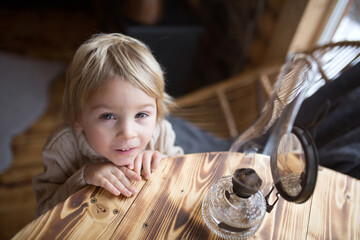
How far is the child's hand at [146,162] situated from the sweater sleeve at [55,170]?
0.17 metres

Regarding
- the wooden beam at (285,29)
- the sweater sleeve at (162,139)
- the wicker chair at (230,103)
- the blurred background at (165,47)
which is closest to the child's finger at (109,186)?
the sweater sleeve at (162,139)

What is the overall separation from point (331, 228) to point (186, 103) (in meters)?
1.06

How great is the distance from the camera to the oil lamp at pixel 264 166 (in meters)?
0.56

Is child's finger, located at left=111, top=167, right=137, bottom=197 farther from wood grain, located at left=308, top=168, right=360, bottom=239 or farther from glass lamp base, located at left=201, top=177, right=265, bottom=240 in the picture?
wood grain, located at left=308, top=168, right=360, bottom=239

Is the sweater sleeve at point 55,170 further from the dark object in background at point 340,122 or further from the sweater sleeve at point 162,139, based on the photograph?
the dark object in background at point 340,122

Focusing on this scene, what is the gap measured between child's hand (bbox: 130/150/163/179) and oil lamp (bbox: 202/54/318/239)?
164mm

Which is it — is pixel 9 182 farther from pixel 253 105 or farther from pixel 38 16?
pixel 38 16

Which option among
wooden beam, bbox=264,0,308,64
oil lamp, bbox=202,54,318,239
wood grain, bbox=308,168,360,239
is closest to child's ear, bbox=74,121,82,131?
oil lamp, bbox=202,54,318,239

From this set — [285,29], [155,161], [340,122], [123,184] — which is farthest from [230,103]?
[123,184]

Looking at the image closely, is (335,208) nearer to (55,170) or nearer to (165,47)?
(55,170)

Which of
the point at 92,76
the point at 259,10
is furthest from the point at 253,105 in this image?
the point at 92,76

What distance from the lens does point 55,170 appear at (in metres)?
0.84

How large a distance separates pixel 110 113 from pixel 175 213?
282 millimetres

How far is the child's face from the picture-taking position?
68cm
